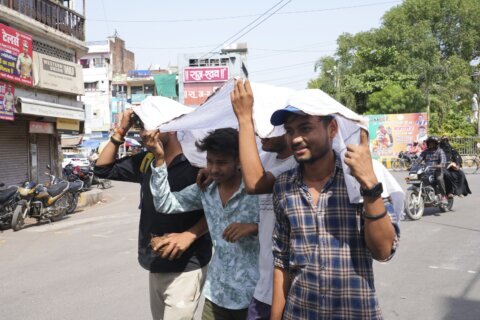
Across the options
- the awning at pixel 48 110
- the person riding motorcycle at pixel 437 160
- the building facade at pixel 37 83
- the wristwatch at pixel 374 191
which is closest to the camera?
the wristwatch at pixel 374 191

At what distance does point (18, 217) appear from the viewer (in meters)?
9.35

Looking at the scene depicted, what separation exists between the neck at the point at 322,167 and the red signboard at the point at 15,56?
1213cm

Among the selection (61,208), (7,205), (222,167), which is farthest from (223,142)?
(61,208)


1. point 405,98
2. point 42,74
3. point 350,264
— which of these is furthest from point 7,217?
point 405,98

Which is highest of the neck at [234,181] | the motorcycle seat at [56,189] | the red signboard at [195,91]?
the red signboard at [195,91]

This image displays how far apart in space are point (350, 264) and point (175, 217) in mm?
1221

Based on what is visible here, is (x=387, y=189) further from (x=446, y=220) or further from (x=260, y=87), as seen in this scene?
(x=446, y=220)

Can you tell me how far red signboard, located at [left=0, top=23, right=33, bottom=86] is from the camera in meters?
12.1

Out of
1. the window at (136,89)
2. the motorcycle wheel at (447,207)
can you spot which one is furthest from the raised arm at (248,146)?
the window at (136,89)

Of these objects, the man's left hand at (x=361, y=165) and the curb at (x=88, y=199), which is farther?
the curb at (x=88, y=199)

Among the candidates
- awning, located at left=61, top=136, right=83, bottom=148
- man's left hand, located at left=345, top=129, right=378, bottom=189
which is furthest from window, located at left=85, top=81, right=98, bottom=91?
man's left hand, located at left=345, top=129, right=378, bottom=189

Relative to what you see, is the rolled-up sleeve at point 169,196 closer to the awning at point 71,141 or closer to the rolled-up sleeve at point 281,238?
the rolled-up sleeve at point 281,238

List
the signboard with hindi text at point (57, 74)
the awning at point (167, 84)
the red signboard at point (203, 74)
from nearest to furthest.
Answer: the signboard with hindi text at point (57, 74) < the red signboard at point (203, 74) < the awning at point (167, 84)

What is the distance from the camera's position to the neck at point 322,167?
188 cm
